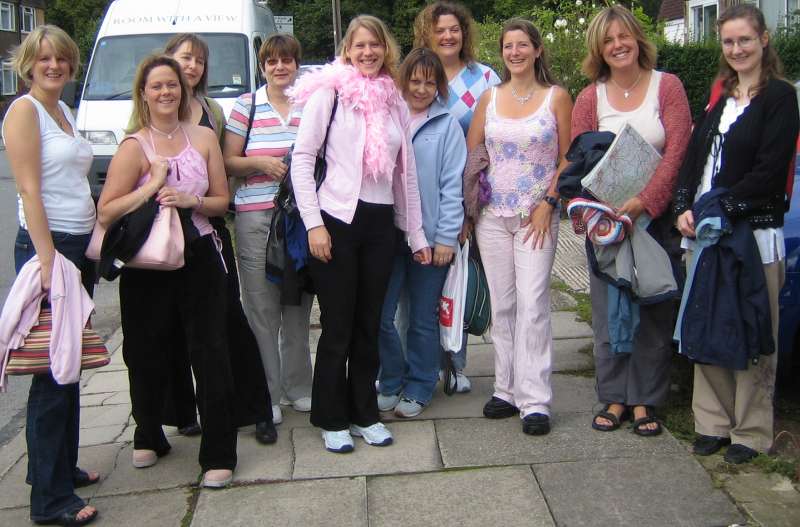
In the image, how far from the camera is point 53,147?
11.9ft

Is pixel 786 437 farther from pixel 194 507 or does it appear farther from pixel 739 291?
pixel 194 507

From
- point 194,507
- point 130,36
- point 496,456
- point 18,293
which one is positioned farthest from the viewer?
point 130,36

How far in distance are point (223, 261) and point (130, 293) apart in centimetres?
42

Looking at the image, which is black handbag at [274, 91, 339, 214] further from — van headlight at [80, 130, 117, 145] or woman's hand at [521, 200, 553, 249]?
van headlight at [80, 130, 117, 145]

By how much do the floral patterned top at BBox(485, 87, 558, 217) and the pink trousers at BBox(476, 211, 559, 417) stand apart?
10cm

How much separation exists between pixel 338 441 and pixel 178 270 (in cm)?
112

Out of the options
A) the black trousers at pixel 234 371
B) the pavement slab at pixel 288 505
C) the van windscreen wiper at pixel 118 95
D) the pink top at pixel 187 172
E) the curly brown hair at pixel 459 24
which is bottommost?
the pavement slab at pixel 288 505

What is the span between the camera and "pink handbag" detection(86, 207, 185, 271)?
12.1ft

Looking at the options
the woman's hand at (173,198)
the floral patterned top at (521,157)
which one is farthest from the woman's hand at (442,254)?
the woman's hand at (173,198)

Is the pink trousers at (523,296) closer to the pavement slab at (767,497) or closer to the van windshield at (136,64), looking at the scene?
the pavement slab at (767,497)

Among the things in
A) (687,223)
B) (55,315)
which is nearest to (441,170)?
(687,223)

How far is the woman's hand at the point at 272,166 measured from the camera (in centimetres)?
431

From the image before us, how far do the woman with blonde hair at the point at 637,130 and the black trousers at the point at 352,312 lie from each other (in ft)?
3.51

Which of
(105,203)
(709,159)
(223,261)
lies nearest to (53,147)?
(105,203)
